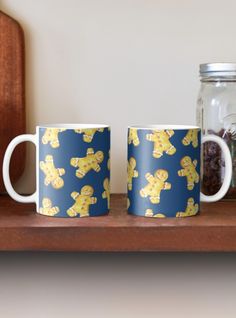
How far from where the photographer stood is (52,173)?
2.63ft

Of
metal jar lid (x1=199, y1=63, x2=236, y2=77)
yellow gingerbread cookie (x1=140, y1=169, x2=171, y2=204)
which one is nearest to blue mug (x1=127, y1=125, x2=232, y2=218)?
yellow gingerbread cookie (x1=140, y1=169, x2=171, y2=204)

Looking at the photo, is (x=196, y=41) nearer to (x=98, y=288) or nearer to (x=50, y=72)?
(x=50, y=72)

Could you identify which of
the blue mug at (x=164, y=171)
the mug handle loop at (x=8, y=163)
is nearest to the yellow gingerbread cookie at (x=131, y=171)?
the blue mug at (x=164, y=171)

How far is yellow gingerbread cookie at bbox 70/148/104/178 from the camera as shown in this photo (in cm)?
80

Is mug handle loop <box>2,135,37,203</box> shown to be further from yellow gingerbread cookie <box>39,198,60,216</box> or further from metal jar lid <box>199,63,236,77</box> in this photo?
metal jar lid <box>199,63,236,77</box>

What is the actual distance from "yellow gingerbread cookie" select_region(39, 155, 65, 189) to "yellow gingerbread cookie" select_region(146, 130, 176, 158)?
0.11 meters

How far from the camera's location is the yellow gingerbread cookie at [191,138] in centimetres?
81

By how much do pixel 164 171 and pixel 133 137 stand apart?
6 centimetres

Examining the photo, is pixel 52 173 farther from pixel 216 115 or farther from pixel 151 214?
pixel 216 115

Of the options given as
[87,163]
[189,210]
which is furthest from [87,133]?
[189,210]

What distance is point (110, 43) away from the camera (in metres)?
0.96

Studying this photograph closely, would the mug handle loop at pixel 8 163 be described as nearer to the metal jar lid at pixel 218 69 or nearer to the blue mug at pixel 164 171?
the blue mug at pixel 164 171

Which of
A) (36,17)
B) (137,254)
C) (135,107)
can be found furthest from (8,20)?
(137,254)

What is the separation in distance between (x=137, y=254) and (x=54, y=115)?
227 millimetres
